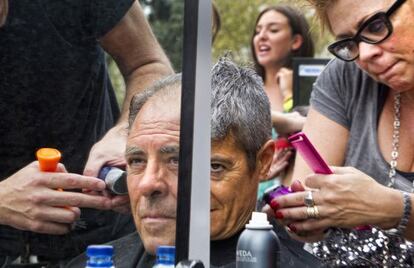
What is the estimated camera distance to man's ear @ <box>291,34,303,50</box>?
4.85m

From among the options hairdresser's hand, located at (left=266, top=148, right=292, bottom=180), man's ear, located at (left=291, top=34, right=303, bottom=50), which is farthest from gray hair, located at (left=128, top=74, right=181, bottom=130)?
man's ear, located at (left=291, top=34, right=303, bottom=50)

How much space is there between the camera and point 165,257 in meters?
1.51

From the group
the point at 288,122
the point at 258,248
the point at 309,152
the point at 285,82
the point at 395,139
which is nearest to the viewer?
the point at 258,248

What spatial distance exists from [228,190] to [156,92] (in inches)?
28.9

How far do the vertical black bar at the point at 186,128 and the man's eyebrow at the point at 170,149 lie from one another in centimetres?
4

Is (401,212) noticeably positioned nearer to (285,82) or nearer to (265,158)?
(265,158)

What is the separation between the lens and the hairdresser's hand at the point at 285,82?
4719 millimetres

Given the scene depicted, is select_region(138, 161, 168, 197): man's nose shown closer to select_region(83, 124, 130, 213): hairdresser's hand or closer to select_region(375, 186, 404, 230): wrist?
select_region(83, 124, 130, 213): hairdresser's hand

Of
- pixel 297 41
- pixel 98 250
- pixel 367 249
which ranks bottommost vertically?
pixel 367 249

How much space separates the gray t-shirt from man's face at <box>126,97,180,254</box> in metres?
1.02

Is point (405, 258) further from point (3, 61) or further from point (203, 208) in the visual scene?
point (3, 61)

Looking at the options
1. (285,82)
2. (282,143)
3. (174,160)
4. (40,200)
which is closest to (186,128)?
(174,160)

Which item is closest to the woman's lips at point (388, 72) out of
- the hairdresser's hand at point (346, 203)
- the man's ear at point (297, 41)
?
the hairdresser's hand at point (346, 203)

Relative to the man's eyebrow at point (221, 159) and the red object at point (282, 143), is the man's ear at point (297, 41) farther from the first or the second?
the man's eyebrow at point (221, 159)
